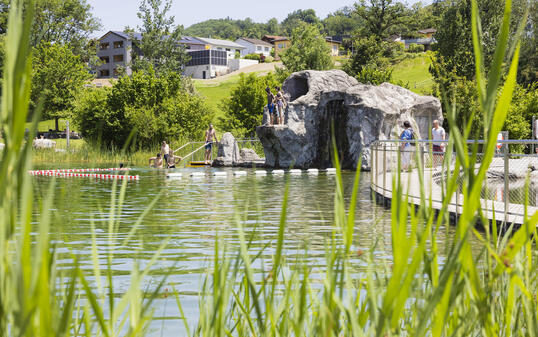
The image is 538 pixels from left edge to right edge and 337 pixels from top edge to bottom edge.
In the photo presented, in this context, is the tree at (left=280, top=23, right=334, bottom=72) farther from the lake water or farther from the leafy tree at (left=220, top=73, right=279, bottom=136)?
the lake water

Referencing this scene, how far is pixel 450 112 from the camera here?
4.34ft

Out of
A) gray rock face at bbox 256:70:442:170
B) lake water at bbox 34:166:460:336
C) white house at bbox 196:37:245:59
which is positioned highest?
white house at bbox 196:37:245:59

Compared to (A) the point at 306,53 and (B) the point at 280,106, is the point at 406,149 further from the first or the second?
(A) the point at 306,53

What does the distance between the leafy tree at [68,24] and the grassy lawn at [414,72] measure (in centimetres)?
3743

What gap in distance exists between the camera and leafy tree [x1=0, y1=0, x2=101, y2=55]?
7319 cm

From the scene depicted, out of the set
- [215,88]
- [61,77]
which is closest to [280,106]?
[61,77]

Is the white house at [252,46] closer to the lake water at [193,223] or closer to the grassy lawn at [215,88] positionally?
the grassy lawn at [215,88]

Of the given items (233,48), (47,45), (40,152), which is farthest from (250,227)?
(233,48)

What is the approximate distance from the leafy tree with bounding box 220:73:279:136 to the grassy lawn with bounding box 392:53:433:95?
26188 mm

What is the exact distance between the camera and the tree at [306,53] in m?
64.0

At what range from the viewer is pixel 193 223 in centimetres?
1070

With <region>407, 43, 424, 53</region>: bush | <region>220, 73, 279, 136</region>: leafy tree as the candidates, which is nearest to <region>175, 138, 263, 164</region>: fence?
<region>220, 73, 279, 136</region>: leafy tree

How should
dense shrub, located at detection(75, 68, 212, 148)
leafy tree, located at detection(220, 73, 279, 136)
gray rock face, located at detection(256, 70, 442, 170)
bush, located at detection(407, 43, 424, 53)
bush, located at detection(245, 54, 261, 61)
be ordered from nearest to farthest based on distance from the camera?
gray rock face, located at detection(256, 70, 442, 170)
dense shrub, located at detection(75, 68, 212, 148)
leafy tree, located at detection(220, 73, 279, 136)
bush, located at detection(407, 43, 424, 53)
bush, located at detection(245, 54, 261, 61)

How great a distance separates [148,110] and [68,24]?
44237 mm
